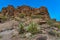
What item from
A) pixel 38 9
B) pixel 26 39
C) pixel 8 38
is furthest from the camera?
pixel 38 9

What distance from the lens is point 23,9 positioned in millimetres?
33906

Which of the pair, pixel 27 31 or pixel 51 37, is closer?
pixel 51 37

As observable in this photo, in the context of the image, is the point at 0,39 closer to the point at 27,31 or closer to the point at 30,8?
the point at 27,31

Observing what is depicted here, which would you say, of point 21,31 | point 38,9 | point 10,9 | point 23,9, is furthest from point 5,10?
point 21,31

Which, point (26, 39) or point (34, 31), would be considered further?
point (34, 31)

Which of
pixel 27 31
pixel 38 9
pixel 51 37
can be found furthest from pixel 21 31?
pixel 38 9

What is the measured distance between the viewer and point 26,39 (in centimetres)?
1270

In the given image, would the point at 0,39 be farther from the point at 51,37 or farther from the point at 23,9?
the point at 23,9

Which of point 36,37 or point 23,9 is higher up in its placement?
point 23,9

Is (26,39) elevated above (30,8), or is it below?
below

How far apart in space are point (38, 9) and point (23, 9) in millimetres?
3191

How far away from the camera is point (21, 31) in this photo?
14.1m

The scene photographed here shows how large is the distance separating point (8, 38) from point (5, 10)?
68.6ft

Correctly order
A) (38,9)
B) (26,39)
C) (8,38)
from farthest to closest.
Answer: (38,9)
(8,38)
(26,39)
